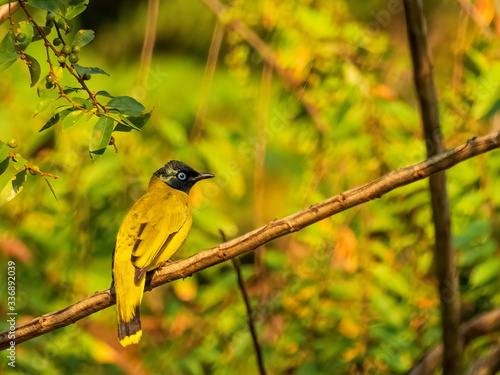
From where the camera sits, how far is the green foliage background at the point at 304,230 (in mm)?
3879

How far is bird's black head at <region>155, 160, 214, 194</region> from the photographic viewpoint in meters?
3.93

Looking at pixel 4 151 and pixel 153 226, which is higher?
pixel 153 226

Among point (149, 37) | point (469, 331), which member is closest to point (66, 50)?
point (149, 37)

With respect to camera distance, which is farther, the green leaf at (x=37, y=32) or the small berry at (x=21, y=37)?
the green leaf at (x=37, y=32)

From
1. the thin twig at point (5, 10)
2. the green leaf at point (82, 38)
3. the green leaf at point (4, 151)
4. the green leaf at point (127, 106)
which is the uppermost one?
the thin twig at point (5, 10)

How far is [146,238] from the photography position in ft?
10.7

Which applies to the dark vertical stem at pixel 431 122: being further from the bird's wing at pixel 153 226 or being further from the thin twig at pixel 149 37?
the thin twig at pixel 149 37

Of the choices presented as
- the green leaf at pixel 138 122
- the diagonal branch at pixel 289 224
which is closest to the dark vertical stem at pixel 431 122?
the diagonal branch at pixel 289 224

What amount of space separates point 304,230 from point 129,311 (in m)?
1.52

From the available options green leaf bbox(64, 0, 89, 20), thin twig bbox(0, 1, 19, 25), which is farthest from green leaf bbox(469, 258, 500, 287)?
thin twig bbox(0, 1, 19, 25)

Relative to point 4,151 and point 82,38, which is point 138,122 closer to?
point 82,38

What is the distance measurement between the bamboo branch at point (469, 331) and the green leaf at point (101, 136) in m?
2.38

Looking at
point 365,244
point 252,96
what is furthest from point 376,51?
point 365,244

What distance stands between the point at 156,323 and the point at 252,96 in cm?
180
